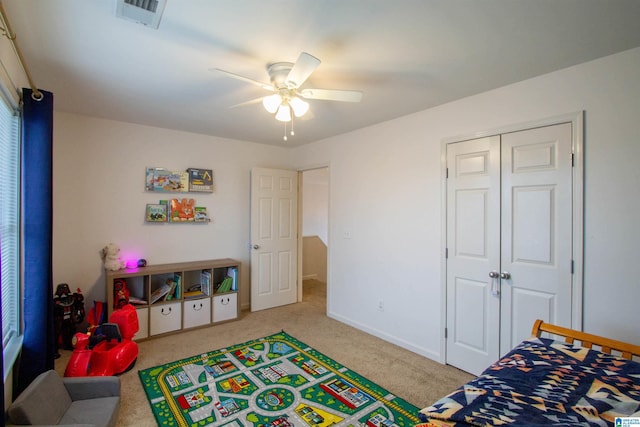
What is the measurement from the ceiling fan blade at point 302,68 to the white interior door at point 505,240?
65.6 inches

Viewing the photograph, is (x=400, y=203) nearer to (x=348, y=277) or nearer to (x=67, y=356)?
(x=348, y=277)

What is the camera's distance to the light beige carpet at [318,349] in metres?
2.32

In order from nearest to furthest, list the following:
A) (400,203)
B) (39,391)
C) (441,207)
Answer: (39,391) → (441,207) → (400,203)

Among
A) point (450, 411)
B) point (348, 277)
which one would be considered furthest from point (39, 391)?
point (348, 277)

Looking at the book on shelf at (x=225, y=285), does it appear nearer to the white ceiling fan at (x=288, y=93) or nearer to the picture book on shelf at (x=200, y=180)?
the picture book on shelf at (x=200, y=180)

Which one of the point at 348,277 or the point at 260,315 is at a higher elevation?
the point at 348,277

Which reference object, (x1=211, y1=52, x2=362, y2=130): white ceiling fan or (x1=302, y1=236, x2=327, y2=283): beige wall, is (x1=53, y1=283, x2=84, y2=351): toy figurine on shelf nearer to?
(x1=211, y1=52, x2=362, y2=130): white ceiling fan

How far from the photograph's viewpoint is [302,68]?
5.57 ft

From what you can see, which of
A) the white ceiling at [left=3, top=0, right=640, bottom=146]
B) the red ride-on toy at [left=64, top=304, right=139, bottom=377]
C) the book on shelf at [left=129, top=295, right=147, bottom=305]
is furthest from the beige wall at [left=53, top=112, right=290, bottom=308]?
the red ride-on toy at [left=64, top=304, right=139, bottom=377]

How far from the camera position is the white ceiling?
1.51 metres

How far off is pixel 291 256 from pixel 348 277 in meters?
1.16

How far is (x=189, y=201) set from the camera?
3.93 meters

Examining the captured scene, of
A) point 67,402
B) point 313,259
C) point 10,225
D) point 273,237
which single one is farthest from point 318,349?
point 313,259

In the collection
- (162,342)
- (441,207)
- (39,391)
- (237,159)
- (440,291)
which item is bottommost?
(162,342)
